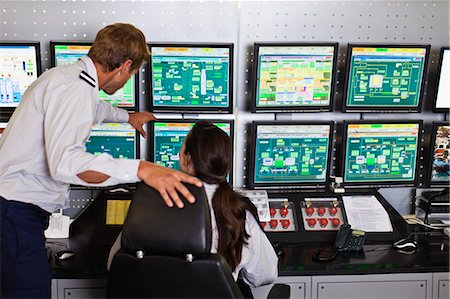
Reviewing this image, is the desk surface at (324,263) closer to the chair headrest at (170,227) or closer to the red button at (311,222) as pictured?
the red button at (311,222)

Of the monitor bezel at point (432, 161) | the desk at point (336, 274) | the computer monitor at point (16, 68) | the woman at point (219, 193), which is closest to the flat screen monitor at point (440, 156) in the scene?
the monitor bezel at point (432, 161)

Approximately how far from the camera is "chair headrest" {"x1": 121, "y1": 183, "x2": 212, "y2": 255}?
4.79 ft

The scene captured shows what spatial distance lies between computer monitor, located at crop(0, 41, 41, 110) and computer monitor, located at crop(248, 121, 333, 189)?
114 cm

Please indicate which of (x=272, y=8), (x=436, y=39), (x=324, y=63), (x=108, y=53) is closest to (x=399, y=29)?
(x=436, y=39)

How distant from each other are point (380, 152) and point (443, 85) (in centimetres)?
49

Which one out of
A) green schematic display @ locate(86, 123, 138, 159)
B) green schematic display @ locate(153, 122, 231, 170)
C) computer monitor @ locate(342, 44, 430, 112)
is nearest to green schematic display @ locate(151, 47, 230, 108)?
green schematic display @ locate(153, 122, 231, 170)

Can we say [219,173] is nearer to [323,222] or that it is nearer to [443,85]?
[323,222]

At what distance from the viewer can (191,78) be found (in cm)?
274

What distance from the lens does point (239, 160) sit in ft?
9.74

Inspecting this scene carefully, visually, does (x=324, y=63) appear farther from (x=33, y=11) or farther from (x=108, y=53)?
(x=33, y=11)

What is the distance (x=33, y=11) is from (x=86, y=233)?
3.79ft

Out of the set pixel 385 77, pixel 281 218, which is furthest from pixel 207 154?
pixel 385 77

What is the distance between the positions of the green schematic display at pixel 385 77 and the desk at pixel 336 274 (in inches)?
31.5

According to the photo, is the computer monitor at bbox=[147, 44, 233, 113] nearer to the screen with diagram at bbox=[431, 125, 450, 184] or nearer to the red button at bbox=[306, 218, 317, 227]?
the red button at bbox=[306, 218, 317, 227]
